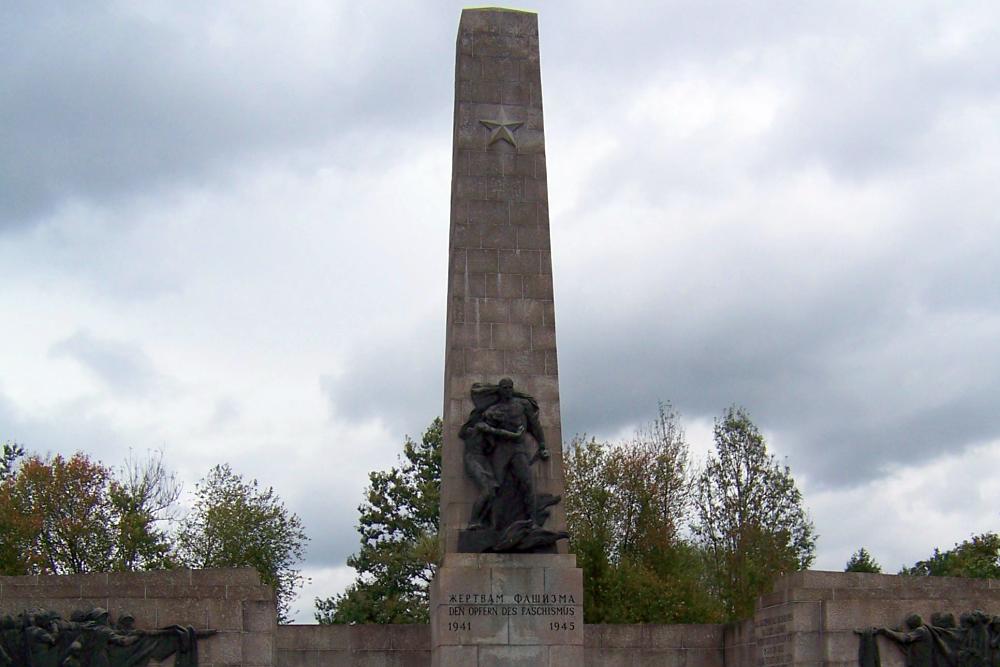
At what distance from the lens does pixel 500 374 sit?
21.3 meters

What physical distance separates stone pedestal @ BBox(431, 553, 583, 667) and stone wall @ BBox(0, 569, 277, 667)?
2.64 m

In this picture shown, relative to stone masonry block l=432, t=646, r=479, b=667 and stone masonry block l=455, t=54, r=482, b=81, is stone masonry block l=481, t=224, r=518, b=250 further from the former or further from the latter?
stone masonry block l=432, t=646, r=479, b=667

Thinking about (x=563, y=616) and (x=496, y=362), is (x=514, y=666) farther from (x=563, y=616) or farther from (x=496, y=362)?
(x=496, y=362)

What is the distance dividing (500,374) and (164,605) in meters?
6.19

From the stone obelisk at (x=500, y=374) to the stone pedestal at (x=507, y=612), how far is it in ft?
0.05

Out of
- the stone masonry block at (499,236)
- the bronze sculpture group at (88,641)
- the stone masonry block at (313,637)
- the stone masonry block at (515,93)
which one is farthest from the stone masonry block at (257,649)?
the stone masonry block at (515,93)

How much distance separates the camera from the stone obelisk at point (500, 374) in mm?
20078

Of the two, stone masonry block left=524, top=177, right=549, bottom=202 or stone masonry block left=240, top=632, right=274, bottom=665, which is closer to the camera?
stone masonry block left=240, top=632, right=274, bottom=665

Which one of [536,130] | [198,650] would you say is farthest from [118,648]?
[536,130]

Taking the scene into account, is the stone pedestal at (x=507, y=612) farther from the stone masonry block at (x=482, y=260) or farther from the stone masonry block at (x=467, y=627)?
the stone masonry block at (x=482, y=260)

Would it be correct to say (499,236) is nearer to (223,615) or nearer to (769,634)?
(223,615)

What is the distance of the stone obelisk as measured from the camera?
20.1 metres

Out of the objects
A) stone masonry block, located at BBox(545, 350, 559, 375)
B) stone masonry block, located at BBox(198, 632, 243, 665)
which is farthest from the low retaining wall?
stone masonry block, located at BBox(545, 350, 559, 375)

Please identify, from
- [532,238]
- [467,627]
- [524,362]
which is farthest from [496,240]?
[467,627]
